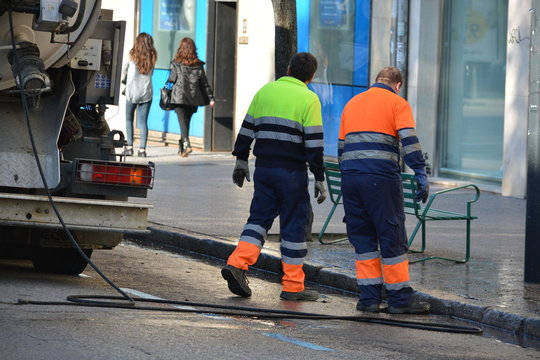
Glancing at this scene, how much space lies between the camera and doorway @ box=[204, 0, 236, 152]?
2119 cm

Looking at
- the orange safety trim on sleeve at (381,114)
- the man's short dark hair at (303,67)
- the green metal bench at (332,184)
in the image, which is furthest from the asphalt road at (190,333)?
the green metal bench at (332,184)

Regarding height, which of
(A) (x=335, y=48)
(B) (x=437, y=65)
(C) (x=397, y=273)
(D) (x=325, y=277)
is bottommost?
(D) (x=325, y=277)

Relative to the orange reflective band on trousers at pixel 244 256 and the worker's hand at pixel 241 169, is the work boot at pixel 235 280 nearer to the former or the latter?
the orange reflective band on trousers at pixel 244 256

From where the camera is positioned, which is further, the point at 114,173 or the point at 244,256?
the point at 244,256

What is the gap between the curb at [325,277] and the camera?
8.07 metres

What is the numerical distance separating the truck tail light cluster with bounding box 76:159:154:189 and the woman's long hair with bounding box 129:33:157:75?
10853 millimetres

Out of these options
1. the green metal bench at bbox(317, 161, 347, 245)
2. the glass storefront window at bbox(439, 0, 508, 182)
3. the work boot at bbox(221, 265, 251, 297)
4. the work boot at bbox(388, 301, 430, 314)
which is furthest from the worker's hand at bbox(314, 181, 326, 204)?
the glass storefront window at bbox(439, 0, 508, 182)

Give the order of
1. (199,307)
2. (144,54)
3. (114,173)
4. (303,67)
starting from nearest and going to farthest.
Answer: (199,307) < (114,173) < (303,67) < (144,54)

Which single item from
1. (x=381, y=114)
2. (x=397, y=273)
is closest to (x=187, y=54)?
(x=381, y=114)

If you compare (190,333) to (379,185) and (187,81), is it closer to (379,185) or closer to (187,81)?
(379,185)

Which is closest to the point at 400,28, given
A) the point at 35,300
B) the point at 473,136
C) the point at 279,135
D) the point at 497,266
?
the point at 473,136

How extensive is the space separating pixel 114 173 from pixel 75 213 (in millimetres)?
403

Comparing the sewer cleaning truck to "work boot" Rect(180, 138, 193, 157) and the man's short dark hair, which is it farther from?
"work boot" Rect(180, 138, 193, 157)

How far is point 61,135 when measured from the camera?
8.69 metres
